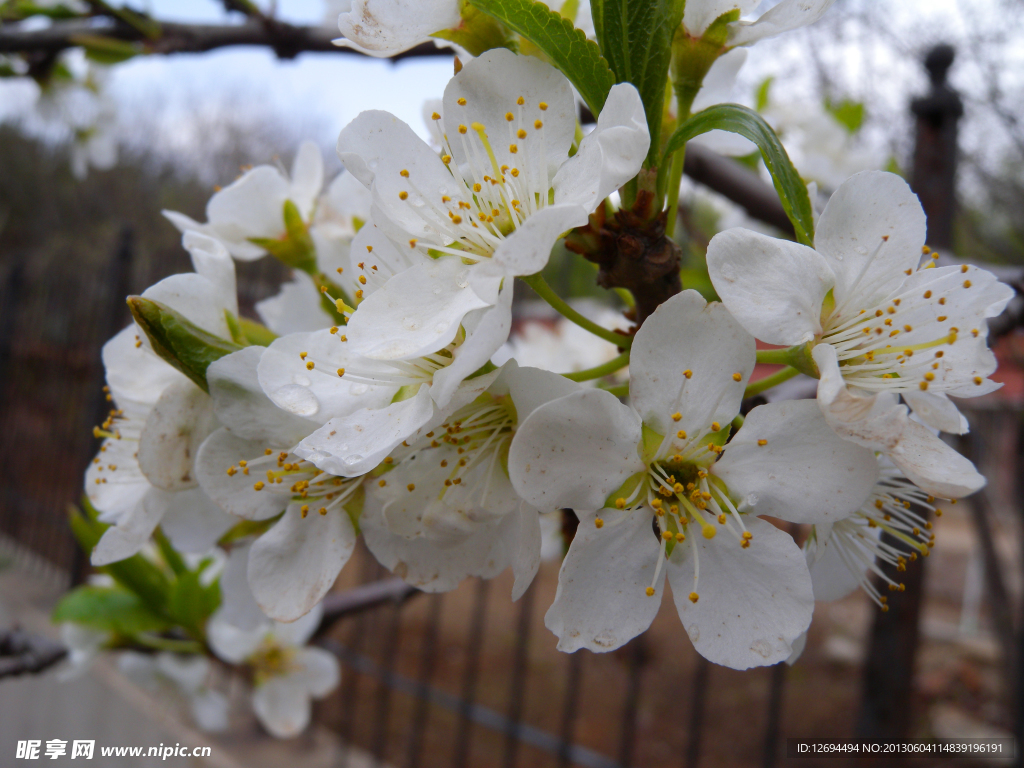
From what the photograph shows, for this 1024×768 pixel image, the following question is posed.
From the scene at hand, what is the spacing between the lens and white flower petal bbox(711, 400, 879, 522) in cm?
52

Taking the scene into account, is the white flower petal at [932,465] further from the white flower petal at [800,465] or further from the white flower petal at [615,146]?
the white flower petal at [615,146]

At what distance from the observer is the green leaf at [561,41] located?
20.9 inches

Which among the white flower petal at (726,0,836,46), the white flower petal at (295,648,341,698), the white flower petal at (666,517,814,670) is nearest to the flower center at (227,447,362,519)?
the white flower petal at (666,517,814,670)

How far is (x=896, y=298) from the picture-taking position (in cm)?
58

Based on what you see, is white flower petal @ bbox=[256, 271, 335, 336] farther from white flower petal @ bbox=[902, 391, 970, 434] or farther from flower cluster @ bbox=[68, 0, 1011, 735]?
white flower petal @ bbox=[902, 391, 970, 434]

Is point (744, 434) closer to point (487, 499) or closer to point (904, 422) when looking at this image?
point (904, 422)

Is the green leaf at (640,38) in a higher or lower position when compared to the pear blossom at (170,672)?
higher

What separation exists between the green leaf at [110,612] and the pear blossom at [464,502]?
32.1 inches

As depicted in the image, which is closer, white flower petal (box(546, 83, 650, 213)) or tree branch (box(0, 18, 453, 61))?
white flower petal (box(546, 83, 650, 213))

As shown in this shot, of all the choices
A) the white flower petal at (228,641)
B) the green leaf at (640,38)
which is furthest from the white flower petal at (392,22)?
the white flower petal at (228,641)

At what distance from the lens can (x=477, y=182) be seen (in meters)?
0.65

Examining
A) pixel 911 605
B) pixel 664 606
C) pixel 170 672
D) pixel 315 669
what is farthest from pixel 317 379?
pixel 664 606

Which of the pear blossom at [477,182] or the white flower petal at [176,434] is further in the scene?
the white flower petal at [176,434]

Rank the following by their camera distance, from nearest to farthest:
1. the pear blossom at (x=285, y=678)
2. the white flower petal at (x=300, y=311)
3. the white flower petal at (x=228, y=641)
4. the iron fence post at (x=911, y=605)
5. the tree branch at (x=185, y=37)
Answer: the white flower petal at (x=300, y=311), the white flower petal at (x=228, y=641), the tree branch at (x=185, y=37), the pear blossom at (x=285, y=678), the iron fence post at (x=911, y=605)
